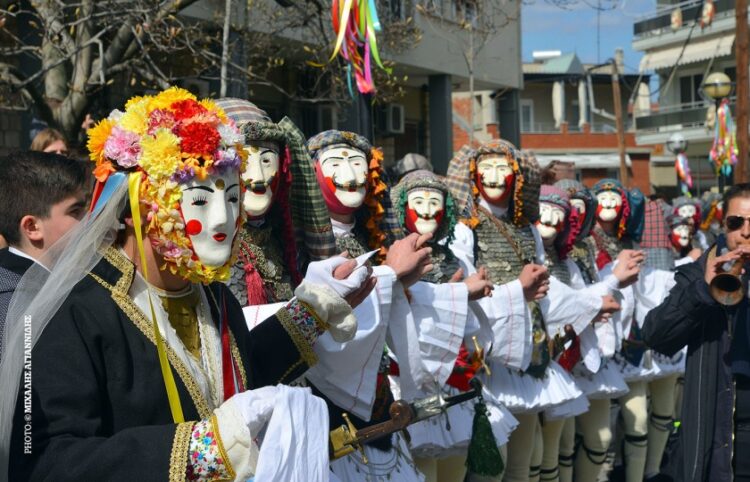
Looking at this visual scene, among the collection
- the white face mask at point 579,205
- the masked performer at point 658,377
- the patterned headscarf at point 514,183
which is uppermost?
the patterned headscarf at point 514,183

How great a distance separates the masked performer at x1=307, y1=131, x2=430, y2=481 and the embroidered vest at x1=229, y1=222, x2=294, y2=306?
0.28 m

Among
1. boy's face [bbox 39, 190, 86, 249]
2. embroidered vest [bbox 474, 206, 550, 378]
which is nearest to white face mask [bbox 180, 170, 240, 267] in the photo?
boy's face [bbox 39, 190, 86, 249]

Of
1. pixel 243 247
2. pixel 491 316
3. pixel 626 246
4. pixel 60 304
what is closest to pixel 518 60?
pixel 626 246

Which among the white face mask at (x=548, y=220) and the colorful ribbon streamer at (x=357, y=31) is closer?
the white face mask at (x=548, y=220)

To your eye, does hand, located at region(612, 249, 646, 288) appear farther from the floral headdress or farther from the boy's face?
the floral headdress

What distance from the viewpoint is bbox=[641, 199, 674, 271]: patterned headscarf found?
389 inches

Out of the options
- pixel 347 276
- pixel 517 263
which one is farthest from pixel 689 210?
pixel 347 276

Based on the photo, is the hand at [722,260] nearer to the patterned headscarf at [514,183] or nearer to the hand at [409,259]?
the hand at [409,259]

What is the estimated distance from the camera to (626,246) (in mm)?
8961

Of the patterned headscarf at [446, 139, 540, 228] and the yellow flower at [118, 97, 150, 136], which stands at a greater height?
the yellow flower at [118, 97, 150, 136]

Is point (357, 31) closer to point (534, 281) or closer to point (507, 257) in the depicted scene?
point (507, 257)

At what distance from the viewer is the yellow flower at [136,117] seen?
2711 millimetres

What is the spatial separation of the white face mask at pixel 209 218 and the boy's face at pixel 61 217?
103 centimetres

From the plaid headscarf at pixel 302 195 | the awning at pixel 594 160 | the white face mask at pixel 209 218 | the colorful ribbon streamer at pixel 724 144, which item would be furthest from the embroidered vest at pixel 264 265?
the awning at pixel 594 160
